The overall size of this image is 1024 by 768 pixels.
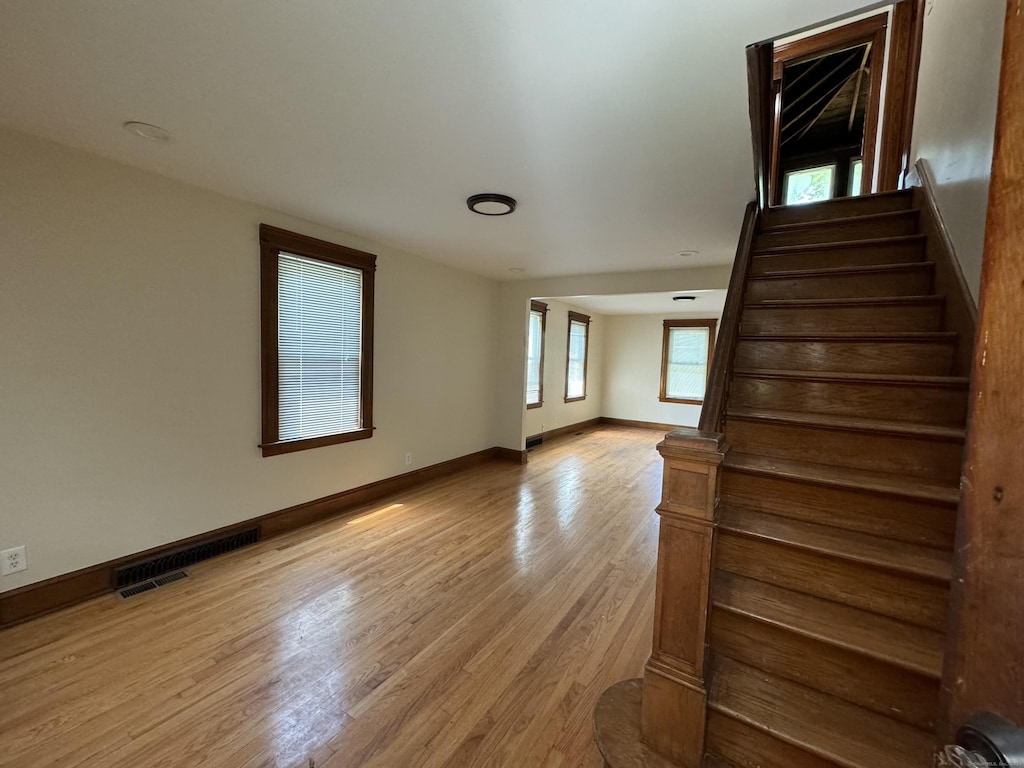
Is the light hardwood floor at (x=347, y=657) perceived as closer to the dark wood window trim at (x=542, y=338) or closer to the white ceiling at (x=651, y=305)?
the dark wood window trim at (x=542, y=338)

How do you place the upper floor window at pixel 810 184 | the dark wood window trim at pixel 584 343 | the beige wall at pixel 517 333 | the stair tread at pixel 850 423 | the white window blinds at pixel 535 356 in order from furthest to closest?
the dark wood window trim at pixel 584 343, the white window blinds at pixel 535 356, the upper floor window at pixel 810 184, the beige wall at pixel 517 333, the stair tread at pixel 850 423

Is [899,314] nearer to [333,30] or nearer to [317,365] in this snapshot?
[333,30]

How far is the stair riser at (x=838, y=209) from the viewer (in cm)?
278

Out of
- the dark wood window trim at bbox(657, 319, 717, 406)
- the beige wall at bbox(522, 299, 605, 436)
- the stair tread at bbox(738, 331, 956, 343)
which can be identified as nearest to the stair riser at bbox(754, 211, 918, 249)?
the stair tread at bbox(738, 331, 956, 343)

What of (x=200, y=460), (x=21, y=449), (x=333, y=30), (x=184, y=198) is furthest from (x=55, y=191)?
(x=333, y=30)

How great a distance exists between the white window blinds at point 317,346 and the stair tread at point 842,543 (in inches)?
118

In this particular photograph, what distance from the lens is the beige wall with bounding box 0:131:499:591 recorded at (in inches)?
81.7

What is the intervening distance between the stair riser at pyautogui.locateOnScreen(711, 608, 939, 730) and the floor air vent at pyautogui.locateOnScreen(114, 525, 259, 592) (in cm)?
301

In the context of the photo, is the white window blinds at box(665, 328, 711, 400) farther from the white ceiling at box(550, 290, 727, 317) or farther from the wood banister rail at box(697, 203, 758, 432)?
the wood banister rail at box(697, 203, 758, 432)

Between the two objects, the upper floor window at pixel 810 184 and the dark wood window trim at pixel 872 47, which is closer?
the dark wood window trim at pixel 872 47

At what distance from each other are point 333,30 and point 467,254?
2852 mm

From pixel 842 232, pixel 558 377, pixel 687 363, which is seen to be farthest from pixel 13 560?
pixel 687 363

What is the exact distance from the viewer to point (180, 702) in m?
1.67

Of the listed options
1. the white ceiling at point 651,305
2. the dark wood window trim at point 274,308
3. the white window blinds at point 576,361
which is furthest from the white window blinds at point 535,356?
the dark wood window trim at point 274,308
